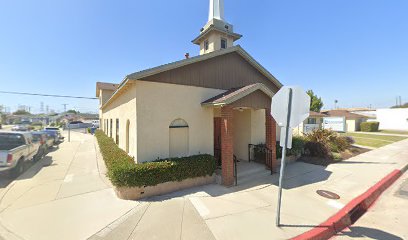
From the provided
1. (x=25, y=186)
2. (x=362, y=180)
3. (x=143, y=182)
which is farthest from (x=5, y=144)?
(x=362, y=180)

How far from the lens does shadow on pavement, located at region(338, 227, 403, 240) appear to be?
4238mm

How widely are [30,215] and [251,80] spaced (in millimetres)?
10257

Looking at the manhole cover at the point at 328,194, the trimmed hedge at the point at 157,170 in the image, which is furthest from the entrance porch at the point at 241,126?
the manhole cover at the point at 328,194

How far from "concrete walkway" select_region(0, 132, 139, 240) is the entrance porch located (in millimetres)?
3531

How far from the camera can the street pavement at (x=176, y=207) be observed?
4.31m

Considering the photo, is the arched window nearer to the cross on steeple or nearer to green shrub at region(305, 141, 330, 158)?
the cross on steeple

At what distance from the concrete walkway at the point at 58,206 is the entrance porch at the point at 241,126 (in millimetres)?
3531

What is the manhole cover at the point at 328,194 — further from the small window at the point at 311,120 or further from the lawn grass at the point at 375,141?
the small window at the point at 311,120

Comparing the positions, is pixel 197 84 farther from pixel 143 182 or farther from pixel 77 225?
pixel 77 225

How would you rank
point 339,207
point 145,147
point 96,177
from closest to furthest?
point 339,207
point 145,147
point 96,177

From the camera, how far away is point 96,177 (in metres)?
8.38

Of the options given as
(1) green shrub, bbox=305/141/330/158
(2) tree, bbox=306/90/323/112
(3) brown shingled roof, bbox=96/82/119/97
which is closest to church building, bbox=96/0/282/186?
(1) green shrub, bbox=305/141/330/158

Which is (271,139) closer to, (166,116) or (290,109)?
(166,116)

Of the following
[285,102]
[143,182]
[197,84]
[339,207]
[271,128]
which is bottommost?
[339,207]
